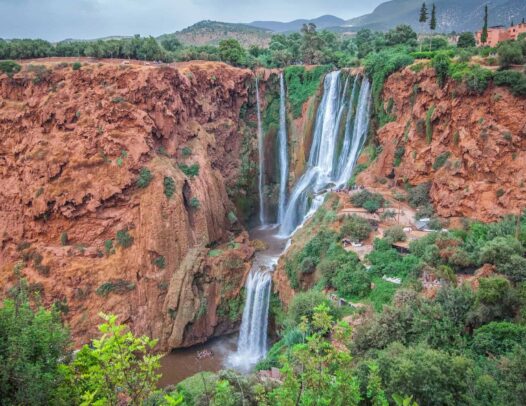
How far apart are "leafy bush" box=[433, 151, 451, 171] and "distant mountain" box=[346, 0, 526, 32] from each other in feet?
299

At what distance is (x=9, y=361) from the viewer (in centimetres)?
597

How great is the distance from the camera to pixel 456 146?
25703 millimetres

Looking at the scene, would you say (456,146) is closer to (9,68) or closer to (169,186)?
(169,186)

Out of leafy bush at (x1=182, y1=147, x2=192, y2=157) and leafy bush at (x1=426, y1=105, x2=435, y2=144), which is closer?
leafy bush at (x1=426, y1=105, x2=435, y2=144)

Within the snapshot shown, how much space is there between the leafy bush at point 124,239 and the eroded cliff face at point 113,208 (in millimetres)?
76

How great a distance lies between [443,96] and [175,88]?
63.3 ft

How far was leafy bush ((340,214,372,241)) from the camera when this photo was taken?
24.2m

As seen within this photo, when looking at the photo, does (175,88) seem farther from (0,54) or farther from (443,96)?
(443,96)

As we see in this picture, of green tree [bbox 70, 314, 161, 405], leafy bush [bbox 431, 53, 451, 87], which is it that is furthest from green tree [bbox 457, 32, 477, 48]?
green tree [bbox 70, 314, 161, 405]

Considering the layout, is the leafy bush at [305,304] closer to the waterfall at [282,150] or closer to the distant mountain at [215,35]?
the waterfall at [282,150]

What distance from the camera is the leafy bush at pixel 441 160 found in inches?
1032

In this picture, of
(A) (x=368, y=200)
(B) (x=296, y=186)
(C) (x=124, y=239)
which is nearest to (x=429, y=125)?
(A) (x=368, y=200)

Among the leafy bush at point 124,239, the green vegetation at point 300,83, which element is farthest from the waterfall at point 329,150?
the leafy bush at point 124,239

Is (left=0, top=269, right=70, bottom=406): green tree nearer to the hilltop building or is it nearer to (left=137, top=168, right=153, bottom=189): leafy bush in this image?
(left=137, top=168, right=153, bottom=189): leafy bush
